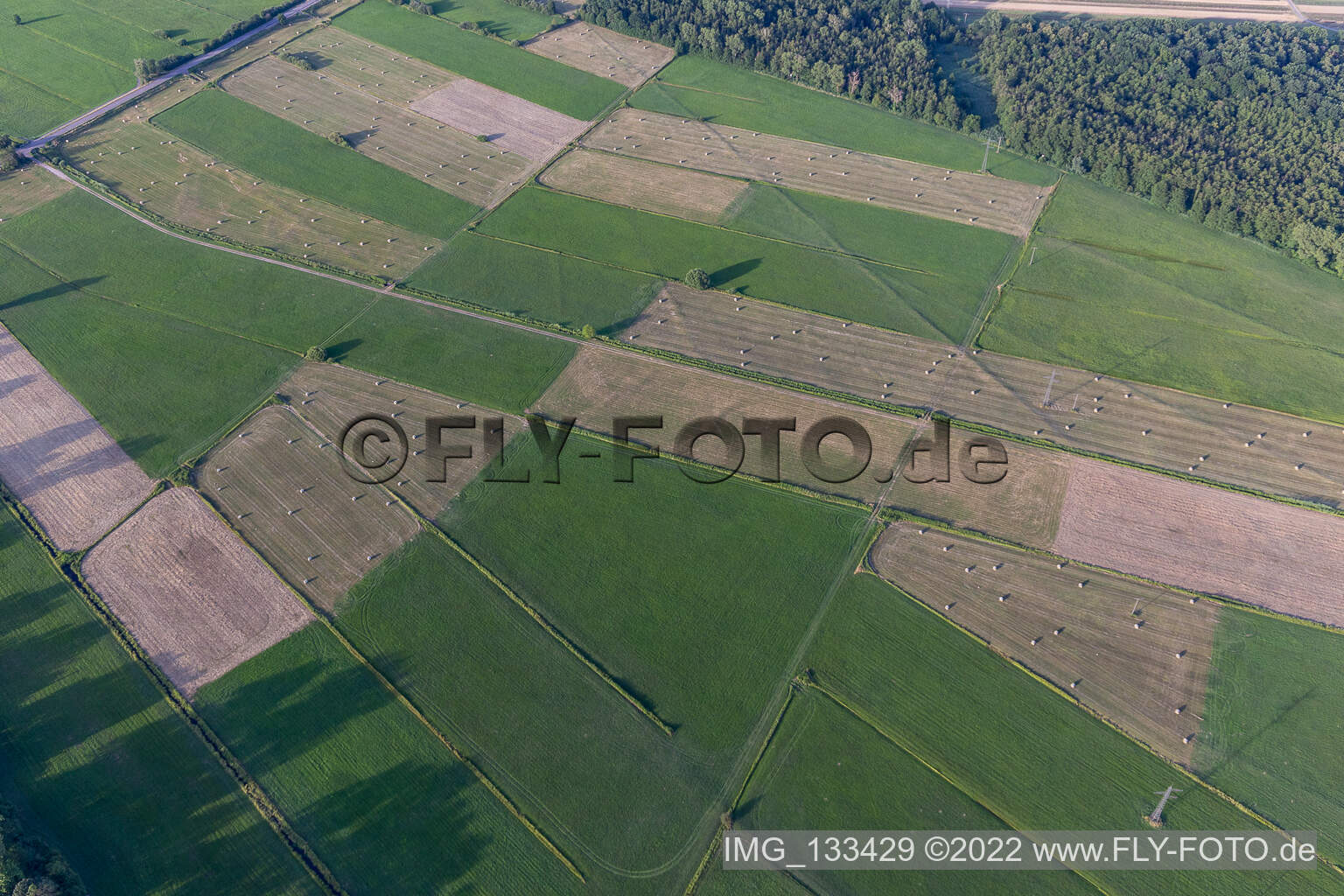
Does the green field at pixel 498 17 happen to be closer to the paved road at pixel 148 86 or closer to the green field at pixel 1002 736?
the paved road at pixel 148 86

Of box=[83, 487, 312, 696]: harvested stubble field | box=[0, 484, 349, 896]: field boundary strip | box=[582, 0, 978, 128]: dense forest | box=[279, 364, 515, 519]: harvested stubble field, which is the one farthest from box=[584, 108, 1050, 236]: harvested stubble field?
box=[0, 484, 349, 896]: field boundary strip

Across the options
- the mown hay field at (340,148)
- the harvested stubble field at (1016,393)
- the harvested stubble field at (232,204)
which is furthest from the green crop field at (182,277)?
the harvested stubble field at (1016,393)

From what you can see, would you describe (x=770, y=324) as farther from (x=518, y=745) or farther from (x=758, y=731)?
(x=518, y=745)

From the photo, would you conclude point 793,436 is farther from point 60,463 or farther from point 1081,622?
point 60,463

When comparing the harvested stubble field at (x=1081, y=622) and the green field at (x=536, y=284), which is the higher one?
the green field at (x=536, y=284)

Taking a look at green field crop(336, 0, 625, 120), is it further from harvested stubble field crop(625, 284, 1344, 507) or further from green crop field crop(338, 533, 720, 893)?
green crop field crop(338, 533, 720, 893)

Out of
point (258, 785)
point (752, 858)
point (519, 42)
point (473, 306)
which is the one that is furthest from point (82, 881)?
point (519, 42)
